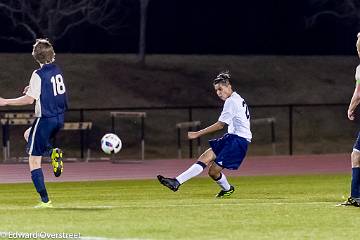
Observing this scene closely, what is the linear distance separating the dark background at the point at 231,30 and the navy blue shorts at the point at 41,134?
106 ft

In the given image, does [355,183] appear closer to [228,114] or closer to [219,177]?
[228,114]

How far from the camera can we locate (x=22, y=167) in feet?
98.8

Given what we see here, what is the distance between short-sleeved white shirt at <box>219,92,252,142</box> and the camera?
17828 mm

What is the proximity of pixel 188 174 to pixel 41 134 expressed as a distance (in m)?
3.00

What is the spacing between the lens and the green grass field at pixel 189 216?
1262cm

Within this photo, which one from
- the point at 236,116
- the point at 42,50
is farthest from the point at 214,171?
the point at 42,50

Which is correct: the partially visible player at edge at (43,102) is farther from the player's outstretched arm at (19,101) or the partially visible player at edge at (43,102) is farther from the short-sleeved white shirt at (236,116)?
the short-sleeved white shirt at (236,116)

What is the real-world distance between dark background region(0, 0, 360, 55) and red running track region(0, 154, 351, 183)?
51.4ft

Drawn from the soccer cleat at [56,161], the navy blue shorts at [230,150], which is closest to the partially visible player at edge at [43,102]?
the soccer cleat at [56,161]

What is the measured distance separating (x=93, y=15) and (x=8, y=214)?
111 ft

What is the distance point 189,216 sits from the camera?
14.3 meters

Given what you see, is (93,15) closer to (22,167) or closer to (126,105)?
(126,105)

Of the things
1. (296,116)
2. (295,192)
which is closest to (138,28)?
(296,116)

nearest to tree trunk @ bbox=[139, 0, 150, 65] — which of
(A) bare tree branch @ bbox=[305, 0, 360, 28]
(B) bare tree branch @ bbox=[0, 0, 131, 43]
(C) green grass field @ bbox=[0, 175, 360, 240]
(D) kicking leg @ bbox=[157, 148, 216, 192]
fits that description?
(B) bare tree branch @ bbox=[0, 0, 131, 43]
